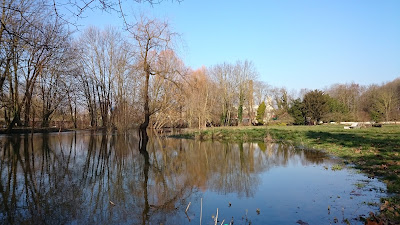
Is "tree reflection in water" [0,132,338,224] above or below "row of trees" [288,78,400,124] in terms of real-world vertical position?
below

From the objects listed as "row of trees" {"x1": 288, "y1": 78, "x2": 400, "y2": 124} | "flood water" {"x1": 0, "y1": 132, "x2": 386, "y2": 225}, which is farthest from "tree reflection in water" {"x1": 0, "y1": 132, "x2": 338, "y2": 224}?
"row of trees" {"x1": 288, "y1": 78, "x2": 400, "y2": 124}

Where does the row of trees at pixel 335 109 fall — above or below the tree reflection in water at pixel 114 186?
above

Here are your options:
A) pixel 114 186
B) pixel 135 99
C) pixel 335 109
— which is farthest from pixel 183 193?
pixel 335 109

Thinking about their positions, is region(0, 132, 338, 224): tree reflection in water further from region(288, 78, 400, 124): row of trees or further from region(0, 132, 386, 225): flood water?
region(288, 78, 400, 124): row of trees

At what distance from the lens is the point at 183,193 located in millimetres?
6258

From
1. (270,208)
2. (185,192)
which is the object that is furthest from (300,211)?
(185,192)

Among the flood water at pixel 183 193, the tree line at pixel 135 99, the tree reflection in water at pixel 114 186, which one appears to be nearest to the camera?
the flood water at pixel 183 193

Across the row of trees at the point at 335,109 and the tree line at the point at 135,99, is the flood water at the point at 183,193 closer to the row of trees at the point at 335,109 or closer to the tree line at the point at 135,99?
the tree line at the point at 135,99

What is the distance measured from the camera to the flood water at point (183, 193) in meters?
4.63

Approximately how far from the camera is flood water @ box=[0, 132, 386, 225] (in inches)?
182

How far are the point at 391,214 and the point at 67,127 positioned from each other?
1571 inches

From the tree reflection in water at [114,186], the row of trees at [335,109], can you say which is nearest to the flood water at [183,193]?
the tree reflection in water at [114,186]

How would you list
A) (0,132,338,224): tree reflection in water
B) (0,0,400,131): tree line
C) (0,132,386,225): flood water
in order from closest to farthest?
(0,132,386,225): flood water → (0,132,338,224): tree reflection in water → (0,0,400,131): tree line

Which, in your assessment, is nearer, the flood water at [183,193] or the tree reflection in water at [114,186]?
the flood water at [183,193]
